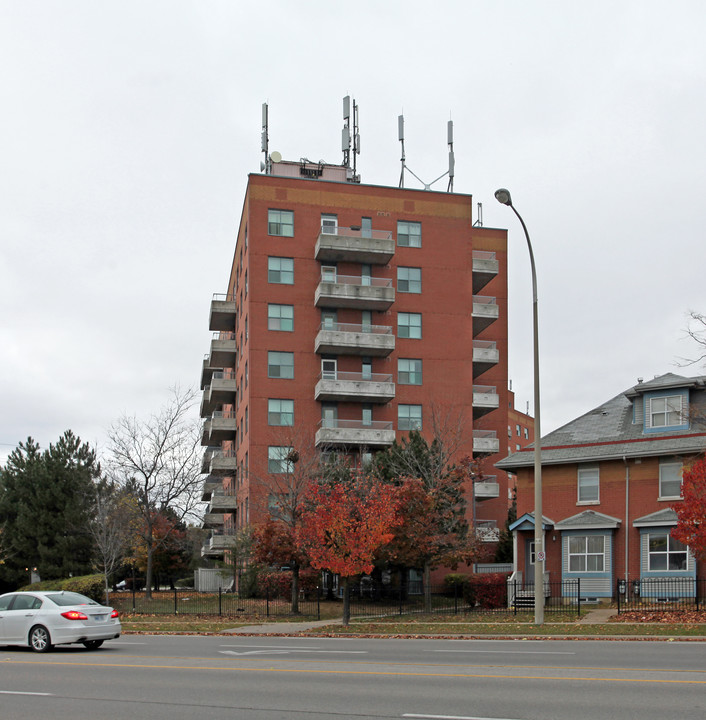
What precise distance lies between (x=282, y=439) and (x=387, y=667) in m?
41.1

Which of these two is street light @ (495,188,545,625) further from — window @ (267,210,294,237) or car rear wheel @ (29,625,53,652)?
window @ (267,210,294,237)

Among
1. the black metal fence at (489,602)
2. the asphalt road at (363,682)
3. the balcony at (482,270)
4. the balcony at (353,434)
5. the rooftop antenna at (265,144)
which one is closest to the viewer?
the asphalt road at (363,682)

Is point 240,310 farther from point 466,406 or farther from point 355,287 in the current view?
point 466,406

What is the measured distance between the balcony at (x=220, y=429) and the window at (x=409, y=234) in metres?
16.9

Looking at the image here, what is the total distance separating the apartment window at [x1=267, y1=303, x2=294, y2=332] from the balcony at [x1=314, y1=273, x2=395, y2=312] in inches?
74.9

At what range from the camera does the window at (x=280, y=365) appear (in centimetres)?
5825

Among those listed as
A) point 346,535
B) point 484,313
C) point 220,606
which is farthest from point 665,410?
point 484,313

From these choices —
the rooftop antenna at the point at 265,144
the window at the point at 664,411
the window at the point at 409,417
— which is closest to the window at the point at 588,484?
the window at the point at 664,411

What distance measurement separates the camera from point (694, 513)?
2850cm

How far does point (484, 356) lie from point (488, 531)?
13.8 metres

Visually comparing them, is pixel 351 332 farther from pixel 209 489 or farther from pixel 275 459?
pixel 209 489

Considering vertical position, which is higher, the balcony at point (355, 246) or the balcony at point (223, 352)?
the balcony at point (355, 246)

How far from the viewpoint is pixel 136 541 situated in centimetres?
5734

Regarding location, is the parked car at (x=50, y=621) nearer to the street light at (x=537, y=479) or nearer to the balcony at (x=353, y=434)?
the street light at (x=537, y=479)
